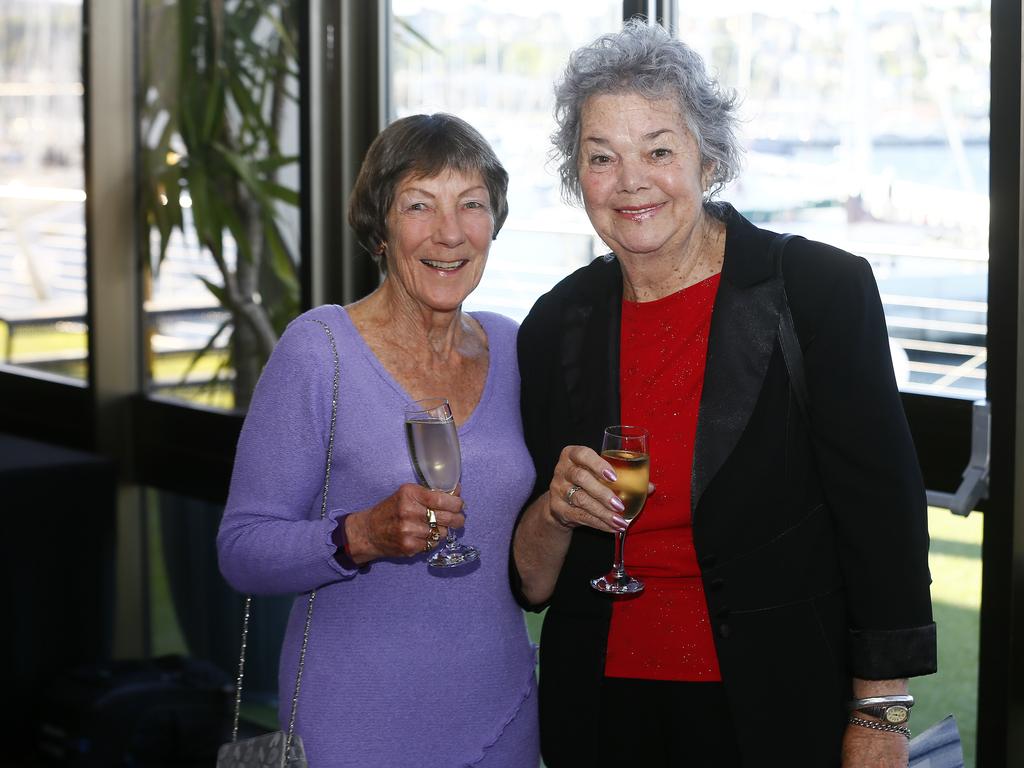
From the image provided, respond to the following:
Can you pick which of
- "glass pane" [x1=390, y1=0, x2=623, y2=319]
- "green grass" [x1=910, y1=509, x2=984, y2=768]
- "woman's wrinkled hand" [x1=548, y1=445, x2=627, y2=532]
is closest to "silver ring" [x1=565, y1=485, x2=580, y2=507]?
"woman's wrinkled hand" [x1=548, y1=445, x2=627, y2=532]

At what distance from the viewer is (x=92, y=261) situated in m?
4.18

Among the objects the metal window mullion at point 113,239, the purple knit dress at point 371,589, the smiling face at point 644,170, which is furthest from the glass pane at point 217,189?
the smiling face at point 644,170

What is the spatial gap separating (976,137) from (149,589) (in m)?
3.26

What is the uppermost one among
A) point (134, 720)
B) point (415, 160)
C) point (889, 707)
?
point (415, 160)

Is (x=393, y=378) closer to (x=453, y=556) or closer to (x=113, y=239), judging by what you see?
(x=453, y=556)

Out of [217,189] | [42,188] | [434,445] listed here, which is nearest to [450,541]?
[434,445]

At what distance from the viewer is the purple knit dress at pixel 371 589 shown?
1.95 m

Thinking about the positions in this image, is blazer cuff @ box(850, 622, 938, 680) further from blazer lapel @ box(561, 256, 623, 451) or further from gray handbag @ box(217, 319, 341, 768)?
gray handbag @ box(217, 319, 341, 768)

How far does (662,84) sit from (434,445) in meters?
0.63

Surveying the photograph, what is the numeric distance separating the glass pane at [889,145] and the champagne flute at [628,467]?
0.89 m

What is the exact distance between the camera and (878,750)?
1779 mm

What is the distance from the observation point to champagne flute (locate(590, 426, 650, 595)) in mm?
1711

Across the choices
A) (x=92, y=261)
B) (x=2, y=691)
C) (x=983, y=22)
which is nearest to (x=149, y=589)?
(x=2, y=691)

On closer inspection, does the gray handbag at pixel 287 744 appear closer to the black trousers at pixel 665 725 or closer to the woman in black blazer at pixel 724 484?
the woman in black blazer at pixel 724 484
